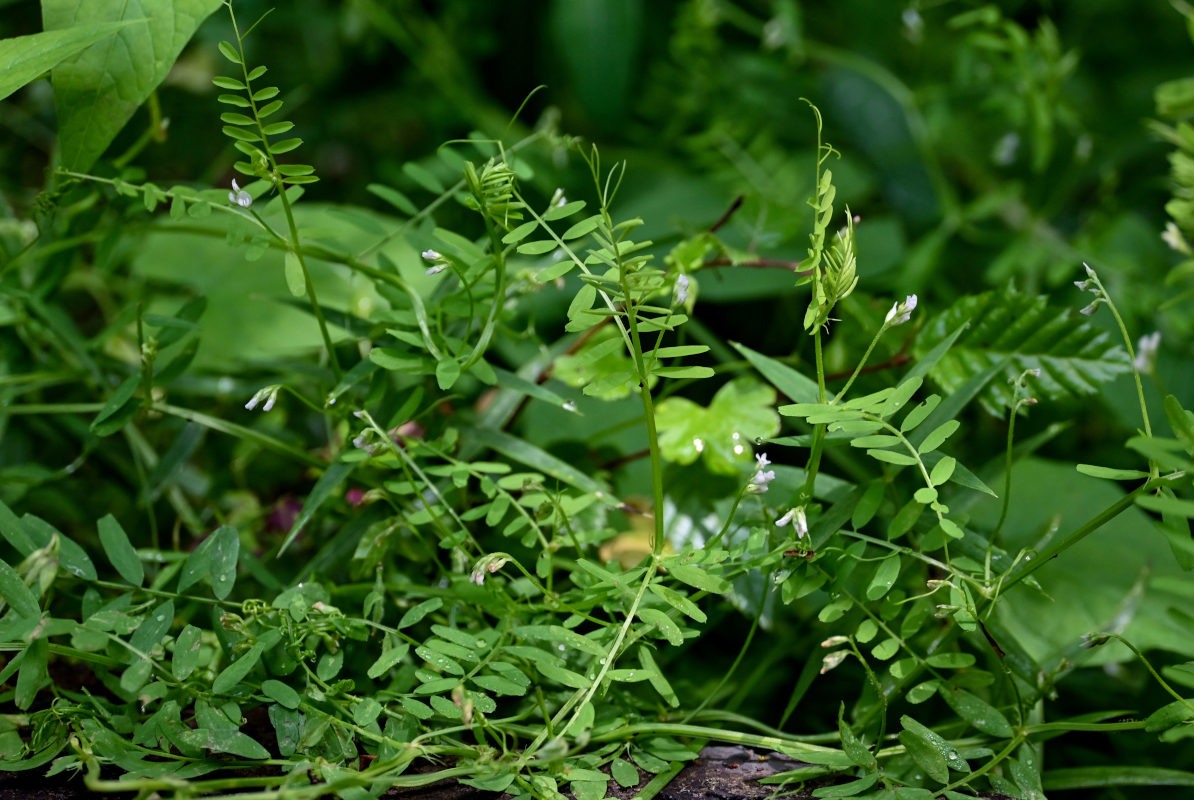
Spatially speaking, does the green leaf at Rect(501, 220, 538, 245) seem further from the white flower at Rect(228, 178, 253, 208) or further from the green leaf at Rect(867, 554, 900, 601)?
the green leaf at Rect(867, 554, 900, 601)

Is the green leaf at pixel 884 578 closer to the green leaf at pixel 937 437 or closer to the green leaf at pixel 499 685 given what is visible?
the green leaf at pixel 937 437

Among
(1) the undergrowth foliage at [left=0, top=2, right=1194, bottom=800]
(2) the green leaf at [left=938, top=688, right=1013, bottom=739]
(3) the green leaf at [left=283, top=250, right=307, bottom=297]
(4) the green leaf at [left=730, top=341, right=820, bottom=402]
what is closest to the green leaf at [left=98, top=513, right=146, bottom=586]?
(1) the undergrowth foliage at [left=0, top=2, right=1194, bottom=800]

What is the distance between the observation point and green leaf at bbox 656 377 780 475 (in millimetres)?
751

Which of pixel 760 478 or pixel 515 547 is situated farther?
pixel 515 547

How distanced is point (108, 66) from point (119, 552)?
1.30 feet

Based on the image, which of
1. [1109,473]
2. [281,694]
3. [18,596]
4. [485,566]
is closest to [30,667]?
[18,596]

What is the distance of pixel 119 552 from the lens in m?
0.62

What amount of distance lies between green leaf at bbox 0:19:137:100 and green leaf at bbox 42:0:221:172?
0.06 m

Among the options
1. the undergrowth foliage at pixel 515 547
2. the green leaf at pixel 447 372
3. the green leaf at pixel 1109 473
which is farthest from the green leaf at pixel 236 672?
the green leaf at pixel 1109 473

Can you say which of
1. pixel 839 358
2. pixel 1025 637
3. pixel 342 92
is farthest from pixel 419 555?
pixel 342 92

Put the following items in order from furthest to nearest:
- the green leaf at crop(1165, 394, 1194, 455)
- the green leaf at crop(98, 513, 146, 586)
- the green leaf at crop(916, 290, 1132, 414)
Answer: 1. the green leaf at crop(916, 290, 1132, 414)
2. the green leaf at crop(98, 513, 146, 586)
3. the green leaf at crop(1165, 394, 1194, 455)

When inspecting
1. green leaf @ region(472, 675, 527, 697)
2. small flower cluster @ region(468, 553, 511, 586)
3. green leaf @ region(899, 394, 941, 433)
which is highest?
green leaf @ region(899, 394, 941, 433)

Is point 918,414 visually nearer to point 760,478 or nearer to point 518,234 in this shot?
point 760,478

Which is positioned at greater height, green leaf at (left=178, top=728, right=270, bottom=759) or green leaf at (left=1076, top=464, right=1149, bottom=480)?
green leaf at (left=1076, top=464, right=1149, bottom=480)
